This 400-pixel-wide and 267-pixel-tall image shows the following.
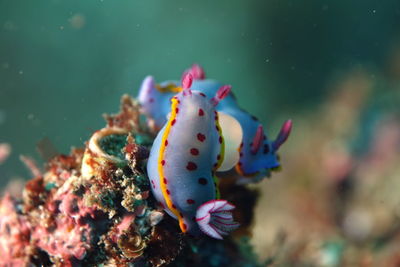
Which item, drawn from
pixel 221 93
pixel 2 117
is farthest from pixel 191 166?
pixel 2 117

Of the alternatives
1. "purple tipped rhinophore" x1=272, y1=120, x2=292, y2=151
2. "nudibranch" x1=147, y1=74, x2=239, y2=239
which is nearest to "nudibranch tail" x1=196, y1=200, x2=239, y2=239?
"nudibranch" x1=147, y1=74, x2=239, y2=239

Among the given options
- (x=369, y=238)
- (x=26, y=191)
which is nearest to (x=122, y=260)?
(x=26, y=191)

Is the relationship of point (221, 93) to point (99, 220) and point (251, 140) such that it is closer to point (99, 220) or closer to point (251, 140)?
point (251, 140)

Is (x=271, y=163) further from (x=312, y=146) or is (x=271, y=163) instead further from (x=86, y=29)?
(x=86, y=29)

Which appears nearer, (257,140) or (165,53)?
(257,140)

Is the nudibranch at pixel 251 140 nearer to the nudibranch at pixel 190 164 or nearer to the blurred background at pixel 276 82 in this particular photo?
the nudibranch at pixel 190 164

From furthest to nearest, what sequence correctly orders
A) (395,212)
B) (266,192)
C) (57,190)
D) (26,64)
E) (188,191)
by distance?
(26,64) < (266,192) < (395,212) < (57,190) < (188,191)

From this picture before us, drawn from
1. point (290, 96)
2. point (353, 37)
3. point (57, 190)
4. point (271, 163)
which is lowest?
point (271, 163)

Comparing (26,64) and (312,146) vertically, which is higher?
(26,64)
